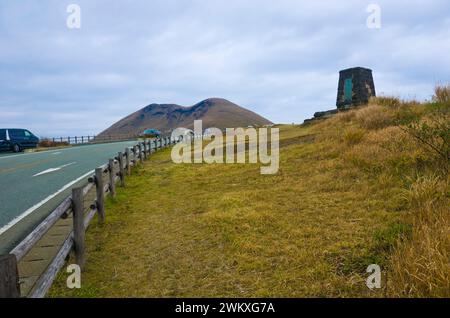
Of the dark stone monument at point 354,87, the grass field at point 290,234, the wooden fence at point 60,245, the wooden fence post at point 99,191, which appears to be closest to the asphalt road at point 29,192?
the wooden fence at point 60,245

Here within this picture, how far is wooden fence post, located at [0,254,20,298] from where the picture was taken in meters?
2.59

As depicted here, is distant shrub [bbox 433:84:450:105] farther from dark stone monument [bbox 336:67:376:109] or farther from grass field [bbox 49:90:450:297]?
dark stone monument [bbox 336:67:376:109]

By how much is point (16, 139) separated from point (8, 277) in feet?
96.7

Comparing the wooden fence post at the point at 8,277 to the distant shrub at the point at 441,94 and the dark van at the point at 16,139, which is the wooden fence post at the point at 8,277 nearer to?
the distant shrub at the point at 441,94

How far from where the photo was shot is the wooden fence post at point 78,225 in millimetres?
5001

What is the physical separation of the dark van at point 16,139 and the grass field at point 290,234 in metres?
21.8

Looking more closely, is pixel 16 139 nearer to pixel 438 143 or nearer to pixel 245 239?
pixel 245 239

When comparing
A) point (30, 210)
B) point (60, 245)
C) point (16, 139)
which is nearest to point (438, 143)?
point (60, 245)

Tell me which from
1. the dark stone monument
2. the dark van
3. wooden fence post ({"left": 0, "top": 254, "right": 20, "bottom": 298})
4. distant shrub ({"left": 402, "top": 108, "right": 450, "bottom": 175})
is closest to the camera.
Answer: wooden fence post ({"left": 0, "top": 254, "right": 20, "bottom": 298})

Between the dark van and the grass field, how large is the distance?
2180cm

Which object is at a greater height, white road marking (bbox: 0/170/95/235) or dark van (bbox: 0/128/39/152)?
dark van (bbox: 0/128/39/152)

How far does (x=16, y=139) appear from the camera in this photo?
27.8 m

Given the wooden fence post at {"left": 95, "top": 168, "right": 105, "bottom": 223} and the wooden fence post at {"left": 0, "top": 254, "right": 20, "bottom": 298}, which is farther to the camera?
the wooden fence post at {"left": 95, "top": 168, "right": 105, "bottom": 223}

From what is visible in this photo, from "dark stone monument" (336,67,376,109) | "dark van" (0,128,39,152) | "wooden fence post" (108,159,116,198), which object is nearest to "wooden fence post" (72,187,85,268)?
"wooden fence post" (108,159,116,198)
